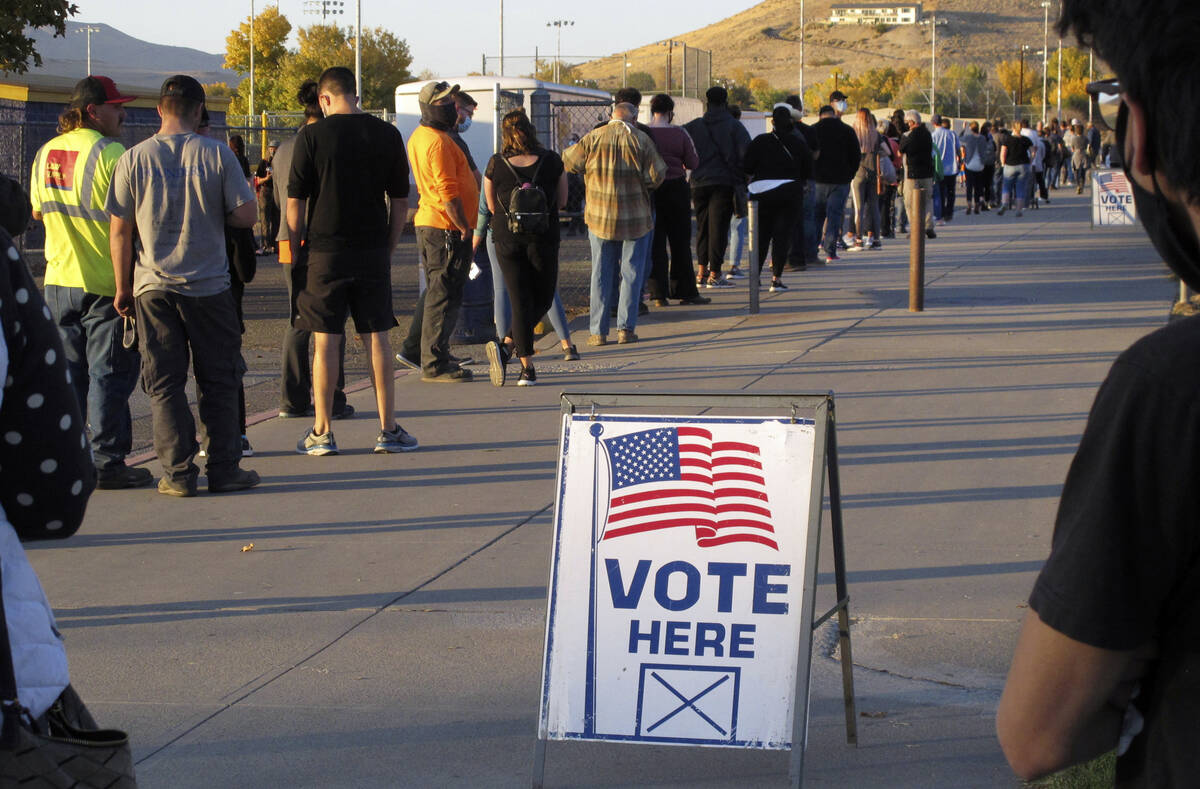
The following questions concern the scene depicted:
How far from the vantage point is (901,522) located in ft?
20.1

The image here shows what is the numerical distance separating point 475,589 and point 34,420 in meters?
3.28

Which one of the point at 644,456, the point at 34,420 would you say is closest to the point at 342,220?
the point at 644,456

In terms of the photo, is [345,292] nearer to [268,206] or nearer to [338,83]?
[338,83]

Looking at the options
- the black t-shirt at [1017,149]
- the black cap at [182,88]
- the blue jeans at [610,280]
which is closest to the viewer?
the black cap at [182,88]

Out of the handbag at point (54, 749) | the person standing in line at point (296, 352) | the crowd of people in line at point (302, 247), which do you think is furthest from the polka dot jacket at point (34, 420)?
the person standing in line at point (296, 352)

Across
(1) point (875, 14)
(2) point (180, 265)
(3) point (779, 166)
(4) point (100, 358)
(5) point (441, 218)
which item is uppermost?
(1) point (875, 14)

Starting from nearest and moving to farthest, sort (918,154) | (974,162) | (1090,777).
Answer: (1090,777) < (918,154) < (974,162)

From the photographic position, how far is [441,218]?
31.1 ft

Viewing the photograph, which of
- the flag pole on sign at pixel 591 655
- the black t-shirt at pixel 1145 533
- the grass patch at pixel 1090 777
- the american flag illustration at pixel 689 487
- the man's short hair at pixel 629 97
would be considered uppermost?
the man's short hair at pixel 629 97

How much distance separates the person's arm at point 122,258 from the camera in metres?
6.57

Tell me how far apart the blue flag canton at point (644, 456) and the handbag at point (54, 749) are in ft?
5.61

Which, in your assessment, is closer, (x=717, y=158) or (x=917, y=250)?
(x=917, y=250)

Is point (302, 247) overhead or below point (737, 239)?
below

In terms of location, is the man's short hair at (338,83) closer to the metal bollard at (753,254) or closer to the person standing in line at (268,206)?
the person standing in line at (268,206)
